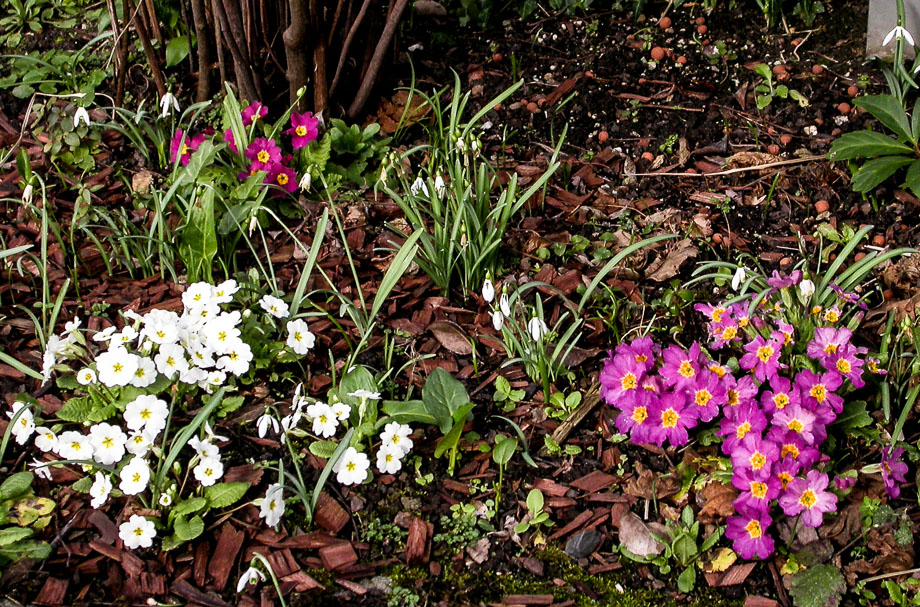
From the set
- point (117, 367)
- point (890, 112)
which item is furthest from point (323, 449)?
point (890, 112)

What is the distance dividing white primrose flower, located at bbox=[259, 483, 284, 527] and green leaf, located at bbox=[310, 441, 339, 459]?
0.18m

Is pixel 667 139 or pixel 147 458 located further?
pixel 667 139

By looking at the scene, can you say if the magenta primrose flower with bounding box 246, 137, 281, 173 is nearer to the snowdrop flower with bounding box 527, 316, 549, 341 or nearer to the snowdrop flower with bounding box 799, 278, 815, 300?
the snowdrop flower with bounding box 527, 316, 549, 341

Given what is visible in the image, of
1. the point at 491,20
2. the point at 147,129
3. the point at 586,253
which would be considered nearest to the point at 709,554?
the point at 586,253

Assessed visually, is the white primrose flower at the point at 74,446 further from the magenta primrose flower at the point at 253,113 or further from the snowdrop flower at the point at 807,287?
the snowdrop flower at the point at 807,287

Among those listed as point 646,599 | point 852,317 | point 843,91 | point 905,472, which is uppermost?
point 843,91

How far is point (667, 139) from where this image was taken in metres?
3.23

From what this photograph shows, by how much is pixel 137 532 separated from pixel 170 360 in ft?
1.41

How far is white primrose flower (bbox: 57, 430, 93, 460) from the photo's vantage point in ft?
6.99

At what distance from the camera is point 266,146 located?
2908mm

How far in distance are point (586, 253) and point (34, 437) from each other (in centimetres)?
168

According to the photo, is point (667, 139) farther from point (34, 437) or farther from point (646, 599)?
point (34, 437)

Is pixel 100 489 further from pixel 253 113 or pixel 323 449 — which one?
pixel 253 113

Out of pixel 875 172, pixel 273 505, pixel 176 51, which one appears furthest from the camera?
pixel 176 51
